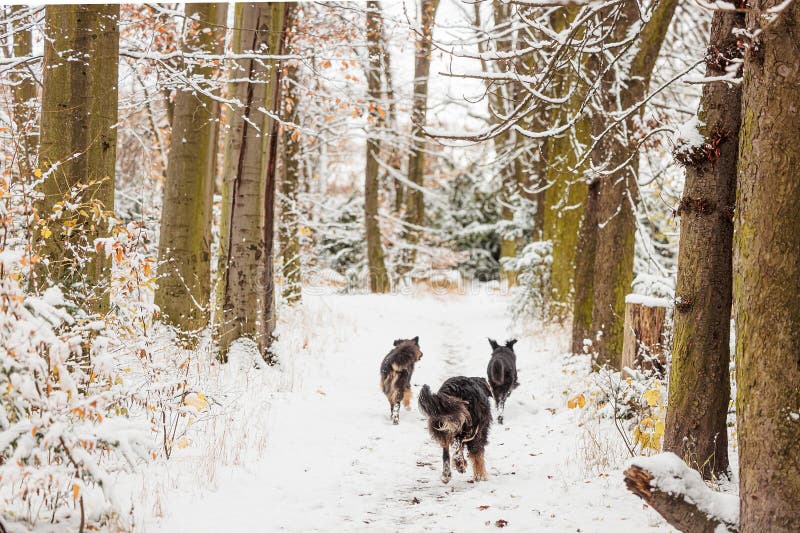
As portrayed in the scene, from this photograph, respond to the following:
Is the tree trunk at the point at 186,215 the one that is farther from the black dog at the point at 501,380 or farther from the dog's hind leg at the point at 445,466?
the dog's hind leg at the point at 445,466

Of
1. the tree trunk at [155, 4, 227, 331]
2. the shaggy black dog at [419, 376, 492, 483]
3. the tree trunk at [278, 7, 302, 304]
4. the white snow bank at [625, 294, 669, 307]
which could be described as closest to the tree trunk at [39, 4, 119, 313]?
the tree trunk at [155, 4, 227, 331]

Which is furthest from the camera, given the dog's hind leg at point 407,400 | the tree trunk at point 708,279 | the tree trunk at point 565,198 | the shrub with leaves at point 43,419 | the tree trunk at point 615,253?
the tree trunk at point 565,198

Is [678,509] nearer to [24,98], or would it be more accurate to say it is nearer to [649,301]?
[649,301]

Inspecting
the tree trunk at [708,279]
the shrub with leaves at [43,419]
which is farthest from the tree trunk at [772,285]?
the shrub with leaves at [43,419]

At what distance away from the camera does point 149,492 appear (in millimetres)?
3656

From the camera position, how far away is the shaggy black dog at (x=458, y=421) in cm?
479

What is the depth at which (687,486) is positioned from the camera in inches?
117

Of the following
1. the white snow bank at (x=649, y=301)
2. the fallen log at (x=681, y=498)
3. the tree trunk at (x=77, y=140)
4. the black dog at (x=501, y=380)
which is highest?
the tree trunk at (x=77, y=140)

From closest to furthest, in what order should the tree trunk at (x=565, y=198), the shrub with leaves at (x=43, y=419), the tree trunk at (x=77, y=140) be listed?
the shrub with leaves at (x=43, y=419)
the tree trunk at (x=77, y=140)
the tree trunk at (x=565, y=198)

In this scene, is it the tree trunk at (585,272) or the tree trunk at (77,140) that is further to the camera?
the tree trunk at (585,272)

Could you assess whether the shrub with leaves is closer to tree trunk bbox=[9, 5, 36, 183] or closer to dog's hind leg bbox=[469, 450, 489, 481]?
tree trunk bbox=[9, 5, 36, 183]

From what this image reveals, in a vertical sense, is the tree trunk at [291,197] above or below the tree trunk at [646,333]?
above

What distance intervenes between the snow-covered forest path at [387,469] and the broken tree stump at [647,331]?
946 mm

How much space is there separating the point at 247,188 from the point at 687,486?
19.3 feet
